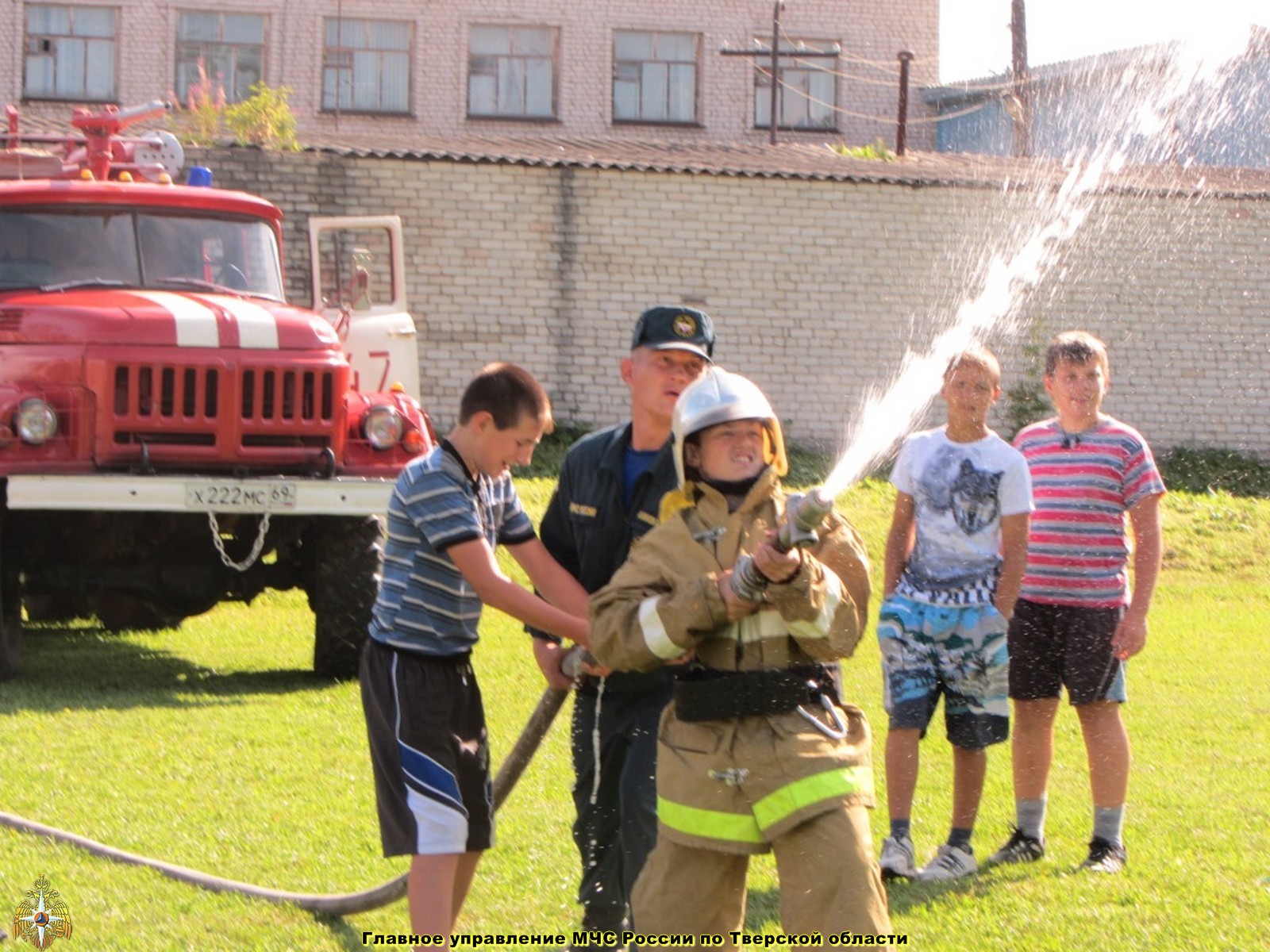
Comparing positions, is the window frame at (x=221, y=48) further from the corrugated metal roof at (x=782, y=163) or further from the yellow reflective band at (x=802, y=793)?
the yellow reflective band at (x=802, y=793)

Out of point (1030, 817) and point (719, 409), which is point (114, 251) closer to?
point (1030, 817)

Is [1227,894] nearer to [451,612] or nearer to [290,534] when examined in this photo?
[451,612]

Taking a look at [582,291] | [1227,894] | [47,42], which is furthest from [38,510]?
[47,42]

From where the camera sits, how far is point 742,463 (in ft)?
13.1

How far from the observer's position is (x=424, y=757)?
4.49m

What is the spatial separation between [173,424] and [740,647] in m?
5.72

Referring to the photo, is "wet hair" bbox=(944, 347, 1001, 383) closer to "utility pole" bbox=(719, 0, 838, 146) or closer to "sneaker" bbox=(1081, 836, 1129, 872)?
"sneaker" bbox=(1081, 836, 1129, 872)

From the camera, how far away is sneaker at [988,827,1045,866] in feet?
19.3

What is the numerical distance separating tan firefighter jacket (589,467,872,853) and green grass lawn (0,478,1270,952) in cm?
135

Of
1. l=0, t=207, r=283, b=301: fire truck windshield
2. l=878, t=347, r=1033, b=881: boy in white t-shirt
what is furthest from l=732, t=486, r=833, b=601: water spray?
l=0, t=207, r=283, b=301: fire truck windshield

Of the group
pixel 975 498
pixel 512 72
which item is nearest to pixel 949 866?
pixel 975 498

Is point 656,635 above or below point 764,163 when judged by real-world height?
below

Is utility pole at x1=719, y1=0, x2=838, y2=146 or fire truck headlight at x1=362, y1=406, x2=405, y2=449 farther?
utility pole at x1=719, y1=0, x2=838, y2=146

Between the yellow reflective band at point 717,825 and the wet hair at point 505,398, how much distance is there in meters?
1.12
